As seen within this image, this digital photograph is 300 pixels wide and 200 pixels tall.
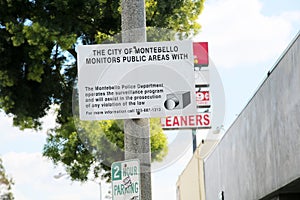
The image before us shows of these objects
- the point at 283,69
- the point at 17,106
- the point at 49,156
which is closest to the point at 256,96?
the point at 283,69

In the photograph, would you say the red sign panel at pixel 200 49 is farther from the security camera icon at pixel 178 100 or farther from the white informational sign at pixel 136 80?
the security camera icon at pixel 178 100

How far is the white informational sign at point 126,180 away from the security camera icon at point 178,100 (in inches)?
26.6

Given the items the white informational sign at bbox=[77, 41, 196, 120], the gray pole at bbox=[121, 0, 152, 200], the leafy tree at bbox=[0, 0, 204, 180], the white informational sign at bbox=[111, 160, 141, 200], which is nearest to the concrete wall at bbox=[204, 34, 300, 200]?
the white informational sign at bbox=[77, 41, 196, 120]

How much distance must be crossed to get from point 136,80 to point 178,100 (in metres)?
0.48

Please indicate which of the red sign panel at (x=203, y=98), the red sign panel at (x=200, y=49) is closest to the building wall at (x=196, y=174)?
the red sign panel at (x=203, y=98)

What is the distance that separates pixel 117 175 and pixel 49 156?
2118cm

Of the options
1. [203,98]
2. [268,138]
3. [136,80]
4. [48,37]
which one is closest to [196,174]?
[203,98]

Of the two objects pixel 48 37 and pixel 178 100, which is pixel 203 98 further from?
pixel 178 100

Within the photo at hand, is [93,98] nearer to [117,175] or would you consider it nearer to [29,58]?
[117,175]

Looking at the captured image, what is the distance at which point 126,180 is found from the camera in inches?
289

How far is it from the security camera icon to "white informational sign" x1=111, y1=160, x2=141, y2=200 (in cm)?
67

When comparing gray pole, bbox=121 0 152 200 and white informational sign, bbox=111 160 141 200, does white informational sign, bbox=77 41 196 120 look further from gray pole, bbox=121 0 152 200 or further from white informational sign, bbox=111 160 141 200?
white informational sign, bbox=111 160 141 200

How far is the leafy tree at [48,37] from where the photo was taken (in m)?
20.0

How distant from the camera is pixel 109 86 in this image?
284 inches
